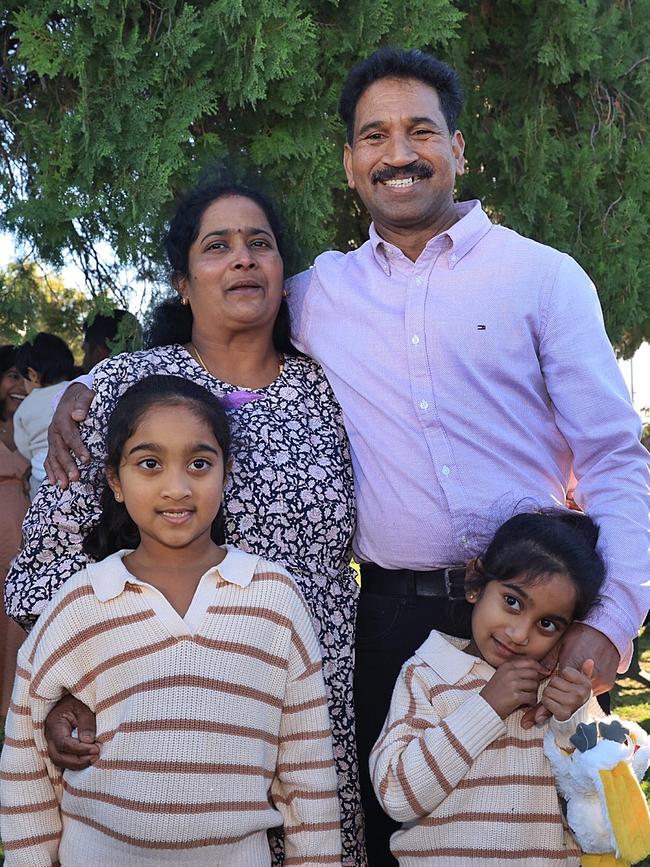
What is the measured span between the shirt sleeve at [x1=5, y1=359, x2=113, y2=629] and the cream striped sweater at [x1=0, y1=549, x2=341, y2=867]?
0.65 feet

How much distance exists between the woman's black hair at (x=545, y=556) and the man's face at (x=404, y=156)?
86 centimetres

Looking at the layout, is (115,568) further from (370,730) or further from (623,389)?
(623,389)

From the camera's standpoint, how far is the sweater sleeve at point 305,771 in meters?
2.27

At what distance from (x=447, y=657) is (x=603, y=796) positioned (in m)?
0.44

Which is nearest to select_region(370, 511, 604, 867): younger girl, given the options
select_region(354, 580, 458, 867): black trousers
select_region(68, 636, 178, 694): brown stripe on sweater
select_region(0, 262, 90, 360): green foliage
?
select_region(354, 580, 458, 867): black trousers

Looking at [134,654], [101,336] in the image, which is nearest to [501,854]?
[134,654]

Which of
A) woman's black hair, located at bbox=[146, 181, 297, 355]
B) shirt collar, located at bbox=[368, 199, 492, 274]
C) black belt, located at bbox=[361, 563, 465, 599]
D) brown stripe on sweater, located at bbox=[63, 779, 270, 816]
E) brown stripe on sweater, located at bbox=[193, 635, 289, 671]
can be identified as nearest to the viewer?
brown stripe on sweater, located at bbox=[63, 779, 270, 816]

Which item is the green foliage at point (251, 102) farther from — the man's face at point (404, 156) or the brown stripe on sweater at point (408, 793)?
the brown stripe on sweater at point (408, 793)

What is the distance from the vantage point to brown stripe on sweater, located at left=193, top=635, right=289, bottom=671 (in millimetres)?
2232

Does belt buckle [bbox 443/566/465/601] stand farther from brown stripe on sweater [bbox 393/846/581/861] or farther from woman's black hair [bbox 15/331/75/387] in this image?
woman's black hair [bbox 15/331/75/387]

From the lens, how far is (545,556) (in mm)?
2383

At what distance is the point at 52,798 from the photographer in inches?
89.2

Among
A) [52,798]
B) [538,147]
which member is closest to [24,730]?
[52,798]

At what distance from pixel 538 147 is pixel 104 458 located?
349 centimetres
